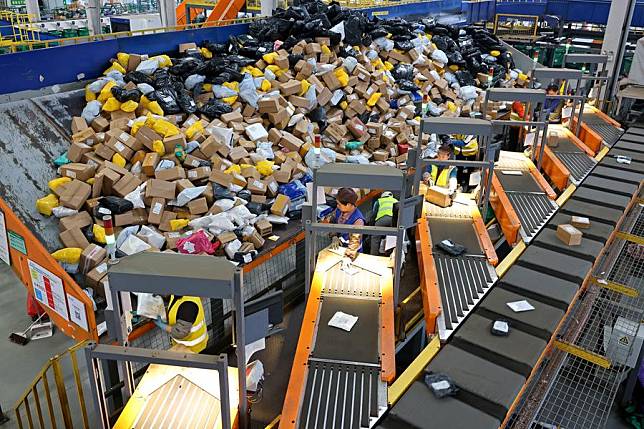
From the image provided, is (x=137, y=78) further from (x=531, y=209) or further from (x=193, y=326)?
(x=531, y=209)

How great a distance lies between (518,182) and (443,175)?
118 centimetres

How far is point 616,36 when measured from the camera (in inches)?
438

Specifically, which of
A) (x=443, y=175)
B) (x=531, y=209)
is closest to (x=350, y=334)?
(x=443, y=175)

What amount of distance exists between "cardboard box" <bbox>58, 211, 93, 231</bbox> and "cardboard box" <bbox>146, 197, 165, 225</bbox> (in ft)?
1.98

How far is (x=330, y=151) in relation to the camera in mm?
7785

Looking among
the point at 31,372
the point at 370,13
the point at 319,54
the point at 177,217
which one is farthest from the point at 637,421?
the point at 370,13

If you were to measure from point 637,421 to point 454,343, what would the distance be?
6.93 feet

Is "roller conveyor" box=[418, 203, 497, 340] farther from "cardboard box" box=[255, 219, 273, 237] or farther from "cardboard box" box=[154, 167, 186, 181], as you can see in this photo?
"cardboard box" box=[154, 167, 186, 181]

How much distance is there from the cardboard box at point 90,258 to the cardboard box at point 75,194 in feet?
2.35

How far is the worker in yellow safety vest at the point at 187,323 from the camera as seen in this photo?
162 inches

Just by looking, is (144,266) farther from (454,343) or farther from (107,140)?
(107,140)

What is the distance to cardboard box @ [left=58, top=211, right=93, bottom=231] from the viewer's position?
17.7ft

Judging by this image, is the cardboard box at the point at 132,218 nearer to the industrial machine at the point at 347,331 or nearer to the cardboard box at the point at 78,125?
the cardboard box at the point at 78,125

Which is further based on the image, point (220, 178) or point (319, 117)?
point (319, 117)
